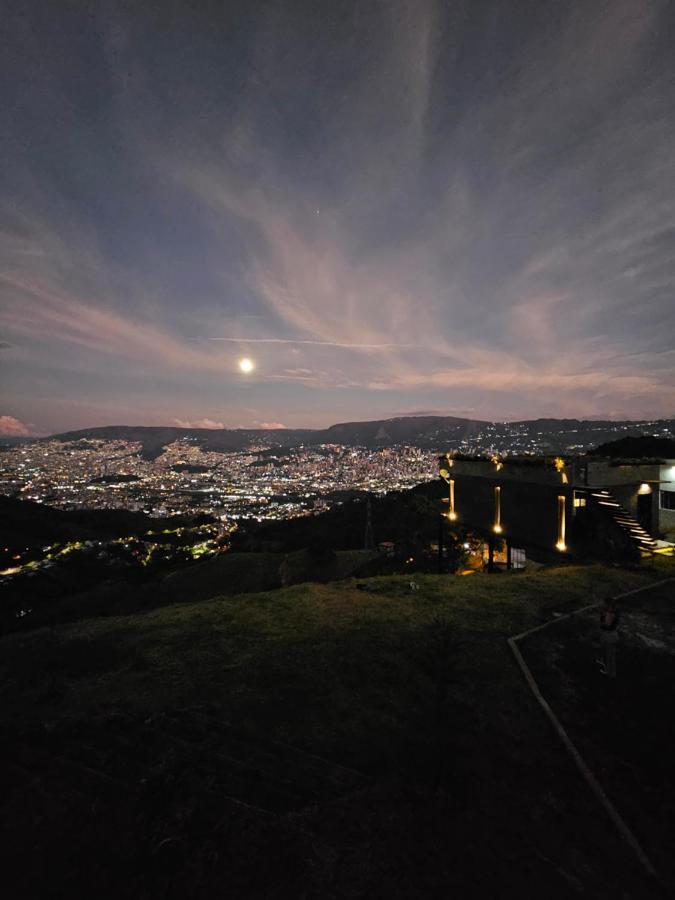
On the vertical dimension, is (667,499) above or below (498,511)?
above

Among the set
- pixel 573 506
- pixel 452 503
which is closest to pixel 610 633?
pixel 573 506

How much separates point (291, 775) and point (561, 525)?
16331mm

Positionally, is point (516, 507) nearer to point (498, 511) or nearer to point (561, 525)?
point (498, 511)

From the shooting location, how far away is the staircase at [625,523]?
15.2 m

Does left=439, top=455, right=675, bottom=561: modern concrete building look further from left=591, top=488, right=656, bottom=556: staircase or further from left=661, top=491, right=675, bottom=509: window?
left=661, top=491, right=675, bottom=509: window

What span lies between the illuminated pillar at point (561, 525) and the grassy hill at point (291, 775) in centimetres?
1011

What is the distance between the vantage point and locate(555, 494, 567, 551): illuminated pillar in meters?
16.9

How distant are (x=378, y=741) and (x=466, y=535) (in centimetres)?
1956

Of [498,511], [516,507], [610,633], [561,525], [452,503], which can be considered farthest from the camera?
[452,503]

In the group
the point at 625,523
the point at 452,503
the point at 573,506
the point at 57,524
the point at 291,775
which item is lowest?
the point at 57,524

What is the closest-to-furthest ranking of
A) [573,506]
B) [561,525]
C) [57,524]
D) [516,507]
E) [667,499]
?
[573,506]
[561,525]
[516,507]
[667,499]
[57,524]

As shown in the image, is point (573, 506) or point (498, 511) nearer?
point (573, 506)

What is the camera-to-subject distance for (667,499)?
22.7 meters

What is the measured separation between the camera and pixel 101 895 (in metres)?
3.29
